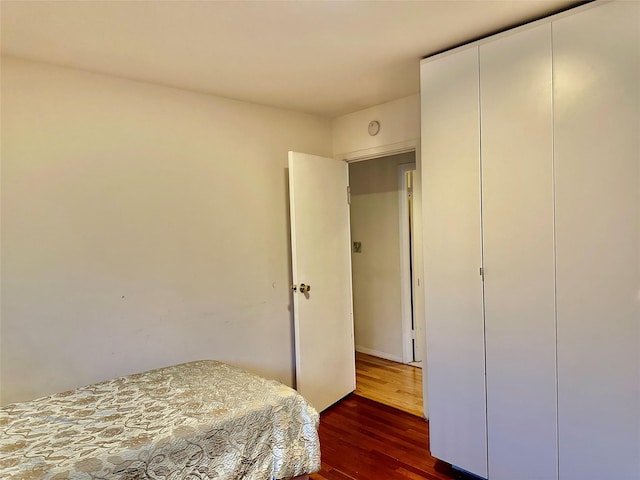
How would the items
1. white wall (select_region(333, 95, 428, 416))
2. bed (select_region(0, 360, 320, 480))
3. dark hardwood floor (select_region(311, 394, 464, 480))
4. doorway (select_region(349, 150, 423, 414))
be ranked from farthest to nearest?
doorway (select_region(349, 150, 423, 414))
white wall (select_region(333, 95, 428, 416))
dark hardwood floor (select_region(311, 394, 464, 480))
bed (select_region(0, 360, 320, 480))

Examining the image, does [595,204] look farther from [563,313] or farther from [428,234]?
[428,234]

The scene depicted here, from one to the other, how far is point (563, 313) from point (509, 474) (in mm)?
865

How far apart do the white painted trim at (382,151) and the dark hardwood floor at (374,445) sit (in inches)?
78.1

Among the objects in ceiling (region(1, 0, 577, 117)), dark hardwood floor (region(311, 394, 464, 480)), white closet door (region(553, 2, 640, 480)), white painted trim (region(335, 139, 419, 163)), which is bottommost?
dark hardwood floor (region(311, 394, 464, 480))

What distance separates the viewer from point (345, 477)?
2256 mm

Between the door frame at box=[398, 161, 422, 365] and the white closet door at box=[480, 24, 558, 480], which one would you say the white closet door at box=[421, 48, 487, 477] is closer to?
the white closet door at box=[480, 24, 558, 480]

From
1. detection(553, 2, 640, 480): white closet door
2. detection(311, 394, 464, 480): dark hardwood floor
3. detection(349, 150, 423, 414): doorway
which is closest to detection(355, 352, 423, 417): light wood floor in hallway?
detection(349, 150, 423, 414): doorway

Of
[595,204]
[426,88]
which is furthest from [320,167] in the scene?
[595,204]

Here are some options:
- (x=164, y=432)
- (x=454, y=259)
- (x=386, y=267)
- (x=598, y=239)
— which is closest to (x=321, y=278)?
(x=454, y=259)

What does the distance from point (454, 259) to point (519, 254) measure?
33cm

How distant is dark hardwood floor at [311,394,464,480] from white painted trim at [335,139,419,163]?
1.98 m

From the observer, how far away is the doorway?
160 inches

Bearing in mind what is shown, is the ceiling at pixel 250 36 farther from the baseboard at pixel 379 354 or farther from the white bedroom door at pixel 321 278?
the baseboard at pixel 379 354

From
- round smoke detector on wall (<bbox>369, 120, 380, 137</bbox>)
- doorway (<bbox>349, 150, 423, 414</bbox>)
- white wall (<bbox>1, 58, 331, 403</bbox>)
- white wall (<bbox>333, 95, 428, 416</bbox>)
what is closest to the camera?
white wall (<bbox>1, 58, 331, 403</bbox>)
